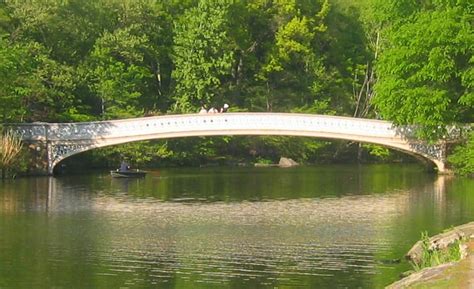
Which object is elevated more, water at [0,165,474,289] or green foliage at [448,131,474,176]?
green foliage at [448,131,474,176]

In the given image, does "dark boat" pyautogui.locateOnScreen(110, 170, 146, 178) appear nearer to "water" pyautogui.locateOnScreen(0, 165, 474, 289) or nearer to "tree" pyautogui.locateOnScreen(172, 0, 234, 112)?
"water" pyautogui.locateOnScreen(0, 165, 474, 289)

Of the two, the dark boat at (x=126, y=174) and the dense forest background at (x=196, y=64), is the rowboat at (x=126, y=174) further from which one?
the dense forest background at (x=196, y=64)

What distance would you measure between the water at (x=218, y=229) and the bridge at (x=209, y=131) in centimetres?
201

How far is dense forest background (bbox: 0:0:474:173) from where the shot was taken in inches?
1625

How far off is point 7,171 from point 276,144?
599 inches

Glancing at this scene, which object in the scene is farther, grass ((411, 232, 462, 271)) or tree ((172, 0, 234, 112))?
tree ((172, 0, 234, 112))

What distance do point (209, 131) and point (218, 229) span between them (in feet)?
52.2

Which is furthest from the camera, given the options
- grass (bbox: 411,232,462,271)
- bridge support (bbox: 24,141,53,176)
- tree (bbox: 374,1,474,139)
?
bridge support (bbox: 24,141,53,176)

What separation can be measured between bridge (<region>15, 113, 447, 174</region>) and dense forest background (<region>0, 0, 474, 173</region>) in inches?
47.1

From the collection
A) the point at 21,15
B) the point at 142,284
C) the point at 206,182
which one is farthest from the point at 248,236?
the point at 21,15

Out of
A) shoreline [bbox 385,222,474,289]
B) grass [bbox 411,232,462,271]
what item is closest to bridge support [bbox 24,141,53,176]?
grass [bbox 411,232,462,271]

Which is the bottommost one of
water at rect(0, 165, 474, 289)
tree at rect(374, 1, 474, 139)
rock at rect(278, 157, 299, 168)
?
water at rect(0, 165, 474, 289)

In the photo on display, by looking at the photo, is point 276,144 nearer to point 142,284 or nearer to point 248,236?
point 248,236

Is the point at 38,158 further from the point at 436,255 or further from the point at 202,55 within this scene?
the point at 436,255
